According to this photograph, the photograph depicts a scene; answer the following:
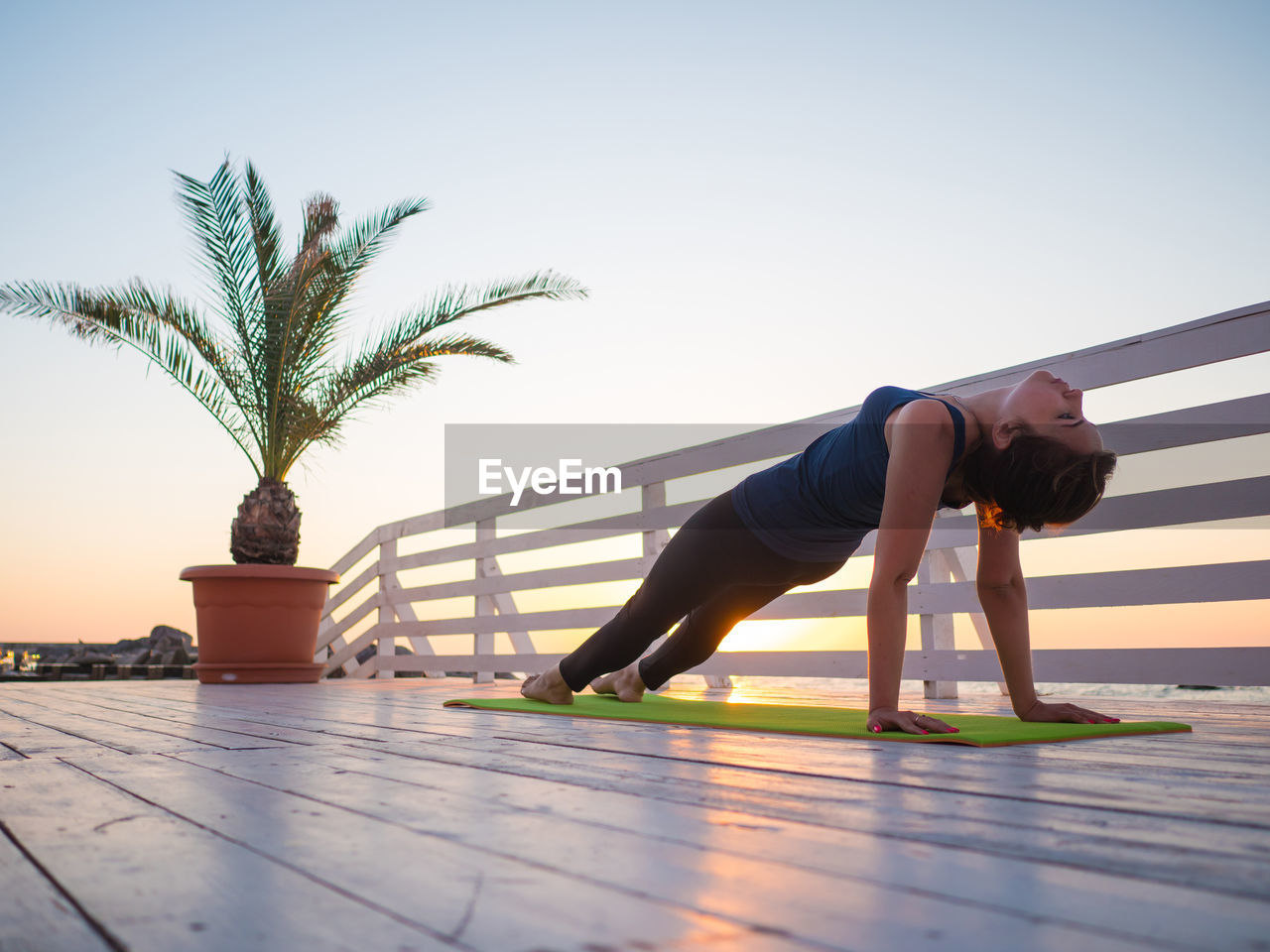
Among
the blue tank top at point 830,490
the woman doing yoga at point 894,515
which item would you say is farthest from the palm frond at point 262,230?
the blue tank top at point 830,490

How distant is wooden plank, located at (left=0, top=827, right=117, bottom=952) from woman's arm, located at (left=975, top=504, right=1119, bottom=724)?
6.29 ft

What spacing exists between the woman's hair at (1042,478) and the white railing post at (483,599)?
4.39 metres

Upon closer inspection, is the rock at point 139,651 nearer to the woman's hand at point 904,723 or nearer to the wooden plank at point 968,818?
the woman's hand at point 904,723

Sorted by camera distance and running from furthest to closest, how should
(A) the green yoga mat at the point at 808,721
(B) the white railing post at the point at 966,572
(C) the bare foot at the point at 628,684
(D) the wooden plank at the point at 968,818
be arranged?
(B) the white railing post at the point at 966,572 → (C) the bare foot at the point at 628,684 → (A) the green yoga mat at the point at 808,721 → (D) the wooden plank at the point at 968,818

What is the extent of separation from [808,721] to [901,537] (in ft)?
2.02

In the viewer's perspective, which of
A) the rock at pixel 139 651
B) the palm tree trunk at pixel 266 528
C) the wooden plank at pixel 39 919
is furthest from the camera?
the rock at pixel 139 651

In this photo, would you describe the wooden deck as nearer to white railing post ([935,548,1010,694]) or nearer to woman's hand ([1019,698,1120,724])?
woman's hand ([1019,698,1120,724])

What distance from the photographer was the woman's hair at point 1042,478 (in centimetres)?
184

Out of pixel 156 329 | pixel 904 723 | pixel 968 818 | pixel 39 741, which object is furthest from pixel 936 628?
pixel 156 329

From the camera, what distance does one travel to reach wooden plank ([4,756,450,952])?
0.56 metres

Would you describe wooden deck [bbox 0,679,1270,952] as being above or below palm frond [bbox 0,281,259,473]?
below

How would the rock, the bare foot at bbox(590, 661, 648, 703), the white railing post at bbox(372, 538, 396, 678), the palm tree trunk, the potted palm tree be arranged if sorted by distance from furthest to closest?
the rock → the white railing post at bbox(372, 538, 396, 678) → the palm tree trunk → the potted palm tree → the bare foot at bbox(590, 661, 648, 703)

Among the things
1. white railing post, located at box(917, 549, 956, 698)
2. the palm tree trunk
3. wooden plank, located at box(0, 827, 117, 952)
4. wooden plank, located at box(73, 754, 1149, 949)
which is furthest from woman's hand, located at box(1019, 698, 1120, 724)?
the palm tree trunk

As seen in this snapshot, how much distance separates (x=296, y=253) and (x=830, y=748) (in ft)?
Answer: 20.1
